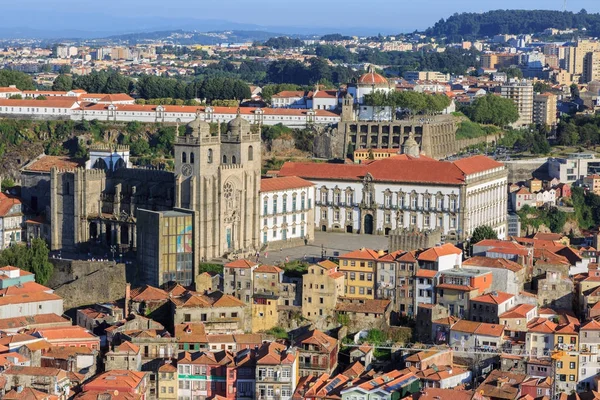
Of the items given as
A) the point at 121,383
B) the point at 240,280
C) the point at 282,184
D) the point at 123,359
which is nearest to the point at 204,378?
the point at 123,359

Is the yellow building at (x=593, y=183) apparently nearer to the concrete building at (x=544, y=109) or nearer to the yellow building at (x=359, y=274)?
the yellow building at (x=359, y=274)

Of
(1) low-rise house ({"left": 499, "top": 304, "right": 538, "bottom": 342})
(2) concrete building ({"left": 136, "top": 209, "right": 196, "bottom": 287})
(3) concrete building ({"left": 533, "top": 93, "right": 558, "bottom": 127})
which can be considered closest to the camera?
(1) low-rise house ({"left": 499, "top": 304, "right": 538, "bottom": 342})

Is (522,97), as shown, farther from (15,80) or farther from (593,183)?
Result: (15,80)

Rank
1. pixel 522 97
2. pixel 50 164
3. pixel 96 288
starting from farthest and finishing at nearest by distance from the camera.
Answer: pixel 522 97, pixel 50 164, pixel 96 288

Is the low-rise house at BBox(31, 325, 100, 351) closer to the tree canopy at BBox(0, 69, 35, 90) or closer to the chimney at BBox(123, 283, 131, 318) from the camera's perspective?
the chimney at BBox(123, 283, 131, 318)

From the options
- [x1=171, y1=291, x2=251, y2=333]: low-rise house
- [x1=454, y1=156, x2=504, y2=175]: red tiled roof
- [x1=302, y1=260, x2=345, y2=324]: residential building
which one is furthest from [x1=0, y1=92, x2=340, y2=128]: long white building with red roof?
[x1=171, y1=291, x2=251, y2=333]: low-rise house

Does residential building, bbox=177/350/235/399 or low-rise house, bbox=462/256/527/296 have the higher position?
low-rise house, bbox=462/256/527/296

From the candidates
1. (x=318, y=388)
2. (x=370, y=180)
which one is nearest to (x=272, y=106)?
(x=370, y=180)
